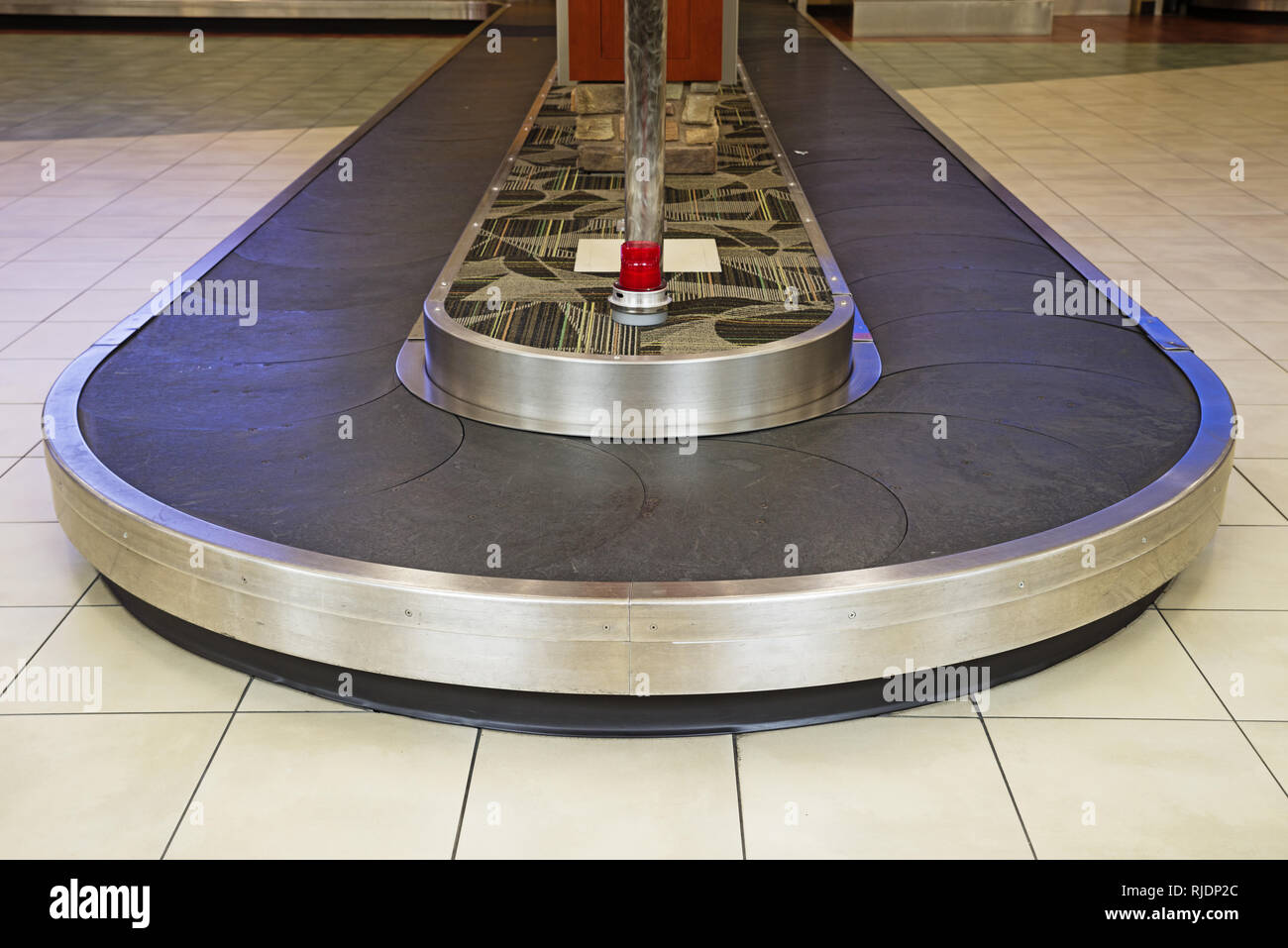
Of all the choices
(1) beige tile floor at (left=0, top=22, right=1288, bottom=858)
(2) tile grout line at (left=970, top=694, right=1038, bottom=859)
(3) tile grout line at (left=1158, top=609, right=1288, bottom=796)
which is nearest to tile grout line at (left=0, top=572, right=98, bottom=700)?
(1) beige tile floor at (left=0, top=22, right=1288, bottom=858)

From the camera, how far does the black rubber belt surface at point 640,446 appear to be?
287 cm

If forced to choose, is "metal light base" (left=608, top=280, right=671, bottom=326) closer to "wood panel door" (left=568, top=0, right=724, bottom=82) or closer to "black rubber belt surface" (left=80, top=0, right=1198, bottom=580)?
"black rubber belt surface" (left=80, top=0, right=1198, bottom=580)

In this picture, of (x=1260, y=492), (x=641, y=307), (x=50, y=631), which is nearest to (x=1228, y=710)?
(x=1260, y=492)

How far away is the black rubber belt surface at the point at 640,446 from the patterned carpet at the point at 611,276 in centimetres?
32

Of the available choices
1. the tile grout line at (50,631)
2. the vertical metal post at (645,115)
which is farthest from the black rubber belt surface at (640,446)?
the vertical metal post at (645,115)

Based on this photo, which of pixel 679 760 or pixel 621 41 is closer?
pixel 679 760

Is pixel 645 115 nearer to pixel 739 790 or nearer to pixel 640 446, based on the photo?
pixel 640 446

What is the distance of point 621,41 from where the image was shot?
572 cm

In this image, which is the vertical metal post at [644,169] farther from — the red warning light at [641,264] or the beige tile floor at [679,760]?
the beige tile floor at [679,760]

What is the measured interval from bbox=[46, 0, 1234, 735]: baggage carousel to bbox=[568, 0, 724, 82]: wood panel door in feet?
2.94

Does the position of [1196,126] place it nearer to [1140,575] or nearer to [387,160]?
[387,160]

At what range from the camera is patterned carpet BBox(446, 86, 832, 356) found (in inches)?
143

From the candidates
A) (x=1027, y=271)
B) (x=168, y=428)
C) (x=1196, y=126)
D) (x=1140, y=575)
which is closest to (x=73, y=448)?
(x=168, y=428)

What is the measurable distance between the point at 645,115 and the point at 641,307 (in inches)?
21.3
